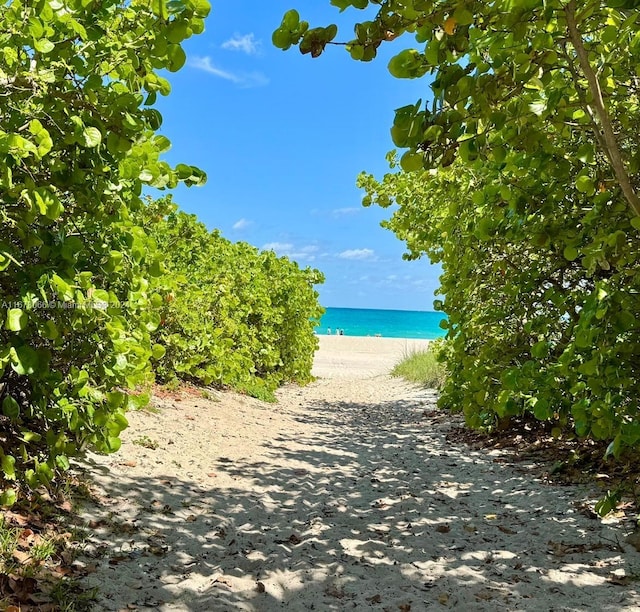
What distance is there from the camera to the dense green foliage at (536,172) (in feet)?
5.94

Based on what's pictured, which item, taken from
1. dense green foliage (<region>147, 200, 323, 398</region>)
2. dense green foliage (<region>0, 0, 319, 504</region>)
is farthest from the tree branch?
dense green foliage (<region>147, 200, 323, 398</region>)

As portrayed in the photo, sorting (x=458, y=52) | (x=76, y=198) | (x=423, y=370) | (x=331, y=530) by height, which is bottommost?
(x=331, y=530)

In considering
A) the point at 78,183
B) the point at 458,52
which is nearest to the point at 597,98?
the point at 458,52

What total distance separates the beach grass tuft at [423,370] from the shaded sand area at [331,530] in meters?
7.09

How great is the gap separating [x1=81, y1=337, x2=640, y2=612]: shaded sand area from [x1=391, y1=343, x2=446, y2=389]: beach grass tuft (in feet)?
23.2

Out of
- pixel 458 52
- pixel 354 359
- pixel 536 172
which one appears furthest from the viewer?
pixel 354 359

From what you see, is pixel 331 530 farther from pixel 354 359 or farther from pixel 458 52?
pixel 354 359

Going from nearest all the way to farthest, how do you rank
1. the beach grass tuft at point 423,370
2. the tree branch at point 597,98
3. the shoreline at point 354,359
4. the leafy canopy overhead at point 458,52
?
the leafy canopy overhead at point 458,52
the tree branch at point 597,98
the beach grass tuft at point 423,370
the shoreline at point 354,359

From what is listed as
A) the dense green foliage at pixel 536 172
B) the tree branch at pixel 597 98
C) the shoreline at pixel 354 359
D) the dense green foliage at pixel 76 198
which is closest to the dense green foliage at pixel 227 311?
the dense green foliage at pixel 76 198

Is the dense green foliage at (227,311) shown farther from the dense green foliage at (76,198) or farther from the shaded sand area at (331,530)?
the dense green foliage at (76,198)

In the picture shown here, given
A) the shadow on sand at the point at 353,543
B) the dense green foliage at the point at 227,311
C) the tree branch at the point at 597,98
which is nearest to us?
the tree branch at the point at 597,98

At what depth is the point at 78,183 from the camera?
2398 mm

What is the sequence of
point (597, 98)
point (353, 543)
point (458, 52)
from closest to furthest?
1. point (458, 52)
2. point (597, 98)
3. point (353, 543)

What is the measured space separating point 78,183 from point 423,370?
14.2 meters
